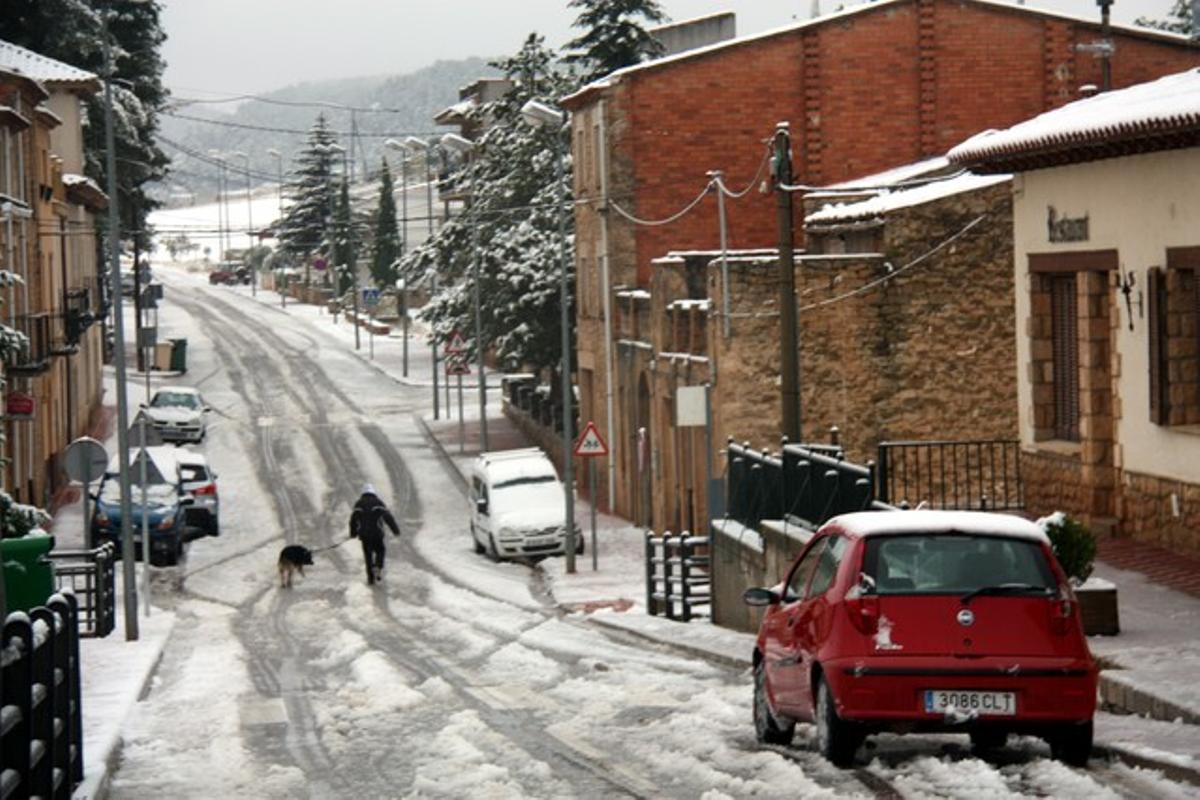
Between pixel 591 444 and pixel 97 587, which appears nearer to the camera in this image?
pixel 97 587

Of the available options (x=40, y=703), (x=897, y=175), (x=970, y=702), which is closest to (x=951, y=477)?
(x=897, y=175)

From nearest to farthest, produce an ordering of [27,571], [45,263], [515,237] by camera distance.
A: [27,571]
[45,263]
[515,237]

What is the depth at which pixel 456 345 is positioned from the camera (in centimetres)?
7744

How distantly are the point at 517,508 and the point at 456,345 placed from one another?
32.5 meters

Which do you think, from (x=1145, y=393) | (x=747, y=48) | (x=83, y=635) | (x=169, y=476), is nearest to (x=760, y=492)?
(x=1145, y=393)

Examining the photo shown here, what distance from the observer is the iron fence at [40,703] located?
396 inches

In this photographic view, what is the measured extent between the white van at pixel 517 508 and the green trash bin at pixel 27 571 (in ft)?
64.2

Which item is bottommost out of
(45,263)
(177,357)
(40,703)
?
(40,703)

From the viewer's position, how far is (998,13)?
5381cm

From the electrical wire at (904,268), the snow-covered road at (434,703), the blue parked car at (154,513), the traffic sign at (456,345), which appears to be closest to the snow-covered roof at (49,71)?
the traffic sign at (456,345)

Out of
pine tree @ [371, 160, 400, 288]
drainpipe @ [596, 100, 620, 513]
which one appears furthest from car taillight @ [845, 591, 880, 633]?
pine tree @ [371, 160, 400, 288]

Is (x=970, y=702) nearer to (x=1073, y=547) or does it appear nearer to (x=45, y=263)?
(x=1073, y=547)

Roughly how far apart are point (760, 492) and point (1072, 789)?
15311 mm

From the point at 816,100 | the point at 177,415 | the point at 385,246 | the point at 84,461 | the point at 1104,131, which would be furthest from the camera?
the point at 385,246
